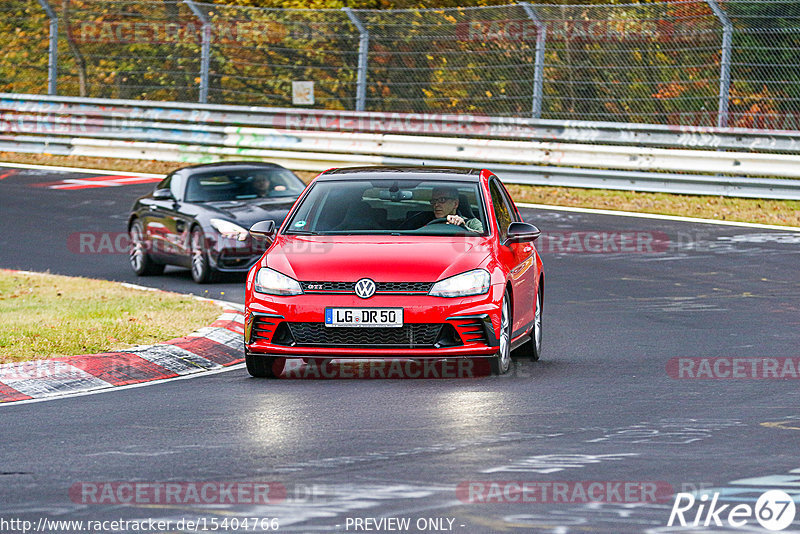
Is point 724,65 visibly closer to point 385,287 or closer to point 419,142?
point 419,142

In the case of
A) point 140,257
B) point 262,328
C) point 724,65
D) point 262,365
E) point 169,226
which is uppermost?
point 724,65

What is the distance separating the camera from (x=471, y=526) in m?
5.82

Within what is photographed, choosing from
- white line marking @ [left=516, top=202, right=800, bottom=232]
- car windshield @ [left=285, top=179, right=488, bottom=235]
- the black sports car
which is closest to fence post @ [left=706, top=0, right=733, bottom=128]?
white line marking @ [left=516, top=202, right=800, bottom=232]

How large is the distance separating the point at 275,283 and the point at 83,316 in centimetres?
329

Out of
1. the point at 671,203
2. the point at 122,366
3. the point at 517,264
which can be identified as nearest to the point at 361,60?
the point at 671,203

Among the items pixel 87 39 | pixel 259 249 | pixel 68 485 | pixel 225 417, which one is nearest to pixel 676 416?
pixel 225 417

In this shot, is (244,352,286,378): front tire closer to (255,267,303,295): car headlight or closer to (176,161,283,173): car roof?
(255,267,303,295): car headlight

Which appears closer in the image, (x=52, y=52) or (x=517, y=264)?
(x=517, y=264)

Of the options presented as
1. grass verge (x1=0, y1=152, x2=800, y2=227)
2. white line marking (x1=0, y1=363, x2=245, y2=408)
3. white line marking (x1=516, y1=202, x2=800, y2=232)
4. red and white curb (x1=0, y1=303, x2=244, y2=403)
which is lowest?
white line marking (x1=0, y1=363, x2=245, y2=408)

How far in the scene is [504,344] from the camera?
9992 mm

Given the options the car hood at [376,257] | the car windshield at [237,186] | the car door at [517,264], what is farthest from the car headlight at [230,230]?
the car hood at [376,257]

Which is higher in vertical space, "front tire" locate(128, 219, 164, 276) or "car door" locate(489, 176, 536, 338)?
"car door" locate(489, 176, 536, 338)

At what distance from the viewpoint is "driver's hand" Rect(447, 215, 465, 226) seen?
1066cm

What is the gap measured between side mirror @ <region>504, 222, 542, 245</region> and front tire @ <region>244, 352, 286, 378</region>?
1924 mm
